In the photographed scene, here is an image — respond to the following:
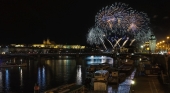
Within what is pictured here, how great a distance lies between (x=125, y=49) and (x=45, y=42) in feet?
307

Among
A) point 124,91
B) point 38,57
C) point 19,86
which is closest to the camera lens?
point 124,91

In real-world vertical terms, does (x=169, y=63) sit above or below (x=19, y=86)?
above

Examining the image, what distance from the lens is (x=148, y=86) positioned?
2477cm

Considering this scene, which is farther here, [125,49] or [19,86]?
[125,49]

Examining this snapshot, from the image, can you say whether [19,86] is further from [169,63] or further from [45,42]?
[45,42]

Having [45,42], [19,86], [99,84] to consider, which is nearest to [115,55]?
[19,86]

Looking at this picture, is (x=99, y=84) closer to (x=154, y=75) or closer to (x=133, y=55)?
(x=154, y=75)

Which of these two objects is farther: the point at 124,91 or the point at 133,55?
the point at 133,55

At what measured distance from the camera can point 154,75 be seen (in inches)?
1357

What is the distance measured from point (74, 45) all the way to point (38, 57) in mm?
84203

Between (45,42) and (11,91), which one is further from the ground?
(45,42)

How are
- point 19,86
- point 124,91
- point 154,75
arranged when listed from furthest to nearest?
point 19,86 → point 154,75 → point 124,91

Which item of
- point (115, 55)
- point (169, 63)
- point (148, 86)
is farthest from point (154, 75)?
point (115, 55)

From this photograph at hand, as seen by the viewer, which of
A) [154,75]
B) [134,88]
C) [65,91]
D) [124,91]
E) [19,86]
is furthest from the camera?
[19,86]
